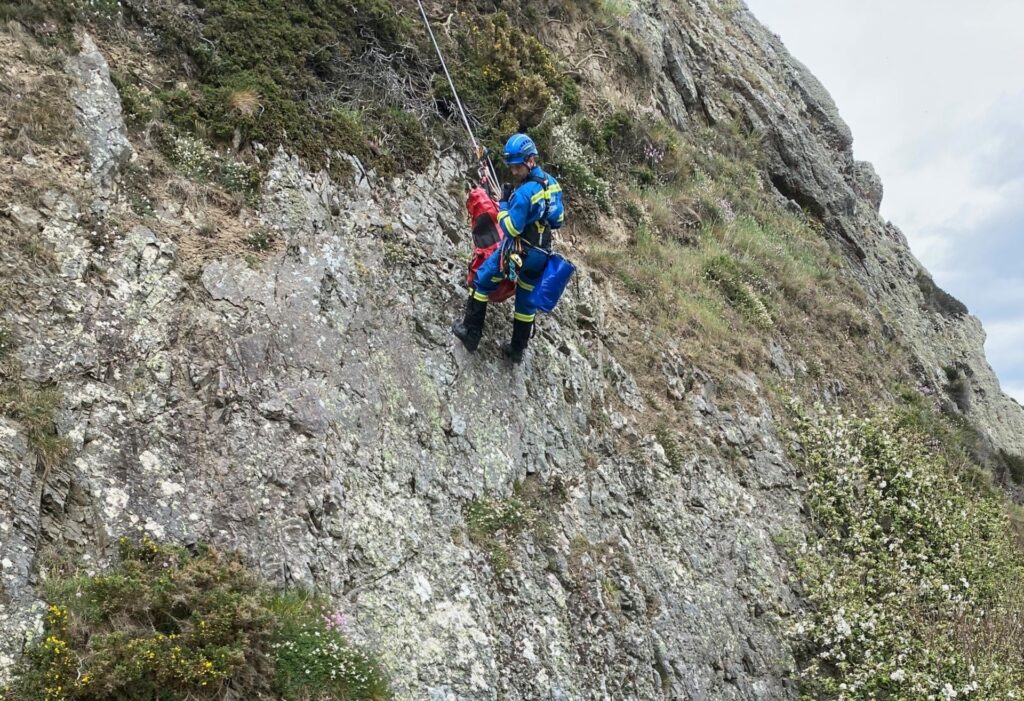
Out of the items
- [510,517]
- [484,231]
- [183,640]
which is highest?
[484,231]

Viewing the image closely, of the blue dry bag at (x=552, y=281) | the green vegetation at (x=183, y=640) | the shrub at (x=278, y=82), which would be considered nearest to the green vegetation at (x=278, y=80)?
the shrub at (x=278, y=82)

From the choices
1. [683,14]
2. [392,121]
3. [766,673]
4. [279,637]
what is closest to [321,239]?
[392,121]

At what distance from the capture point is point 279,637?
16.5ft

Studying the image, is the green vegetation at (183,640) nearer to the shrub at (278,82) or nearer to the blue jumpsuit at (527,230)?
the blue jumpsuit at (527,230)

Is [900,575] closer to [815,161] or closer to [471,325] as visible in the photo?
[471,325]

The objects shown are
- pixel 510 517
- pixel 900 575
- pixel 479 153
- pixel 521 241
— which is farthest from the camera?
pixel 900 575

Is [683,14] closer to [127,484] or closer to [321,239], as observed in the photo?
[321,239]

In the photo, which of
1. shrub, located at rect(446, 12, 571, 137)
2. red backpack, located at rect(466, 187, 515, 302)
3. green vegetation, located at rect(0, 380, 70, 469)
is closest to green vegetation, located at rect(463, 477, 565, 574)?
red backpack, located at rect(466, 187, 515, 302)

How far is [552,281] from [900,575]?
5634 mm

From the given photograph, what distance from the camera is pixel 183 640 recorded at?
461 centimetres

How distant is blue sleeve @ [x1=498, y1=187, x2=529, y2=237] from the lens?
293 inches

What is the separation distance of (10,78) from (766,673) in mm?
8397

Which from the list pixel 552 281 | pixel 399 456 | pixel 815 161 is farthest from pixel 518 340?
pixel 815 161

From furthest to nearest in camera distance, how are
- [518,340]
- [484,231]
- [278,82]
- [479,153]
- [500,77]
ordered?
[500,77] → [479,153] → [278,82] → [518,340] → [484,231]
